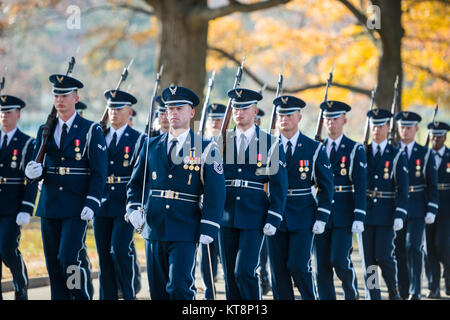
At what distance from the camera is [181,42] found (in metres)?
14.6

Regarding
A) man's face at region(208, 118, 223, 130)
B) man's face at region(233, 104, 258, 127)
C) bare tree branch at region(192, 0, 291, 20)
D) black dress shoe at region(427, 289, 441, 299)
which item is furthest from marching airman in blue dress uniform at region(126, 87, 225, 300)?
bare tree branch at region(192, 0, 291, 20)

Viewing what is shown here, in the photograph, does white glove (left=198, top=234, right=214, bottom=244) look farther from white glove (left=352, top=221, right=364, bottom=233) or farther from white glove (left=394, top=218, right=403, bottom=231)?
white glove (left=394, top=218, right=403, bottom=231)

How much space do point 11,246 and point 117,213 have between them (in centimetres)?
116

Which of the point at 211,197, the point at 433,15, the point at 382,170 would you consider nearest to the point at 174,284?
the point at 211,197

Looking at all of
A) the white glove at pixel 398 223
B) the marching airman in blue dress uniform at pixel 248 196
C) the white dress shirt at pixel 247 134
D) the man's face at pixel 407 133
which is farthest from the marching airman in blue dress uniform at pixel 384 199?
the white dress shirt at pixel 247 134

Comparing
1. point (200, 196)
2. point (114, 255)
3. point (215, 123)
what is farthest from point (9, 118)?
point (215, 123)

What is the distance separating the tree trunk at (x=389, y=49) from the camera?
1672cm

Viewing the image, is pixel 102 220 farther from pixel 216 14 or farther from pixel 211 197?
pixel 216 14

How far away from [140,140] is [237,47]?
13.5m

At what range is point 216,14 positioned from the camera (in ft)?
46.8

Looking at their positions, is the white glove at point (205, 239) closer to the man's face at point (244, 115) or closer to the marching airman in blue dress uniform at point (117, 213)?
the man's face at point (244, 115)

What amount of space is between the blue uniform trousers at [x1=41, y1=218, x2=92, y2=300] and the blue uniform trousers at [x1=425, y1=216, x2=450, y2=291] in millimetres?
5533

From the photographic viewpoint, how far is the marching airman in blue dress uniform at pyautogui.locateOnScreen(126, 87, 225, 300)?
6.63 m
